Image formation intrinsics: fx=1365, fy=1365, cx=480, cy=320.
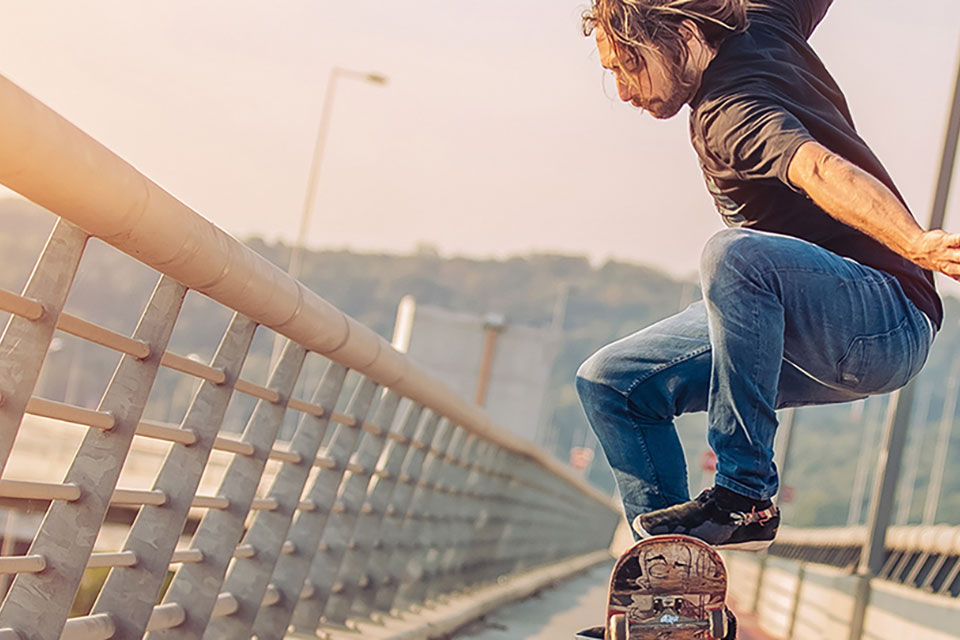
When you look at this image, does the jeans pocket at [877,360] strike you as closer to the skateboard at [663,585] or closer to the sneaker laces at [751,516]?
the sneaker laces at [751,516]

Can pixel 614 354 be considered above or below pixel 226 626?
above

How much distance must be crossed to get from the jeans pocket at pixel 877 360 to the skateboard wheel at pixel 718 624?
2.15 feet

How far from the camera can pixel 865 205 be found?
297cm

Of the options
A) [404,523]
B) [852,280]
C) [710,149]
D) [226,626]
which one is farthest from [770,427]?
[404,523]

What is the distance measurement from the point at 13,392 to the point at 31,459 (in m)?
48.2

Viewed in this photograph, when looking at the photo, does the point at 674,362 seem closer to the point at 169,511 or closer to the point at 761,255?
the point at 761,255

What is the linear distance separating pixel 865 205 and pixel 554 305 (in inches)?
5402

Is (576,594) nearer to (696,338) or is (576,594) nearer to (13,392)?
(696,338)

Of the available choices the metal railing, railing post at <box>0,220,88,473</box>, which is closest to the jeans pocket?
railing post at <box>0,220,88,473</box>

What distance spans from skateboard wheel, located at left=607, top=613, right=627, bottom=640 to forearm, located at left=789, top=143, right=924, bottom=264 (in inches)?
43.4

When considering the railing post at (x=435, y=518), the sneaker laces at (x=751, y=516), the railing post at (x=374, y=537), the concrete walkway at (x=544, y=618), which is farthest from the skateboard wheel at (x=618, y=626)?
the railing post at (x=435, y=518)

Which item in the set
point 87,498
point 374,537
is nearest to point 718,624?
point 87,498

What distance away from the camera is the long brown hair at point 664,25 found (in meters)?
3.46

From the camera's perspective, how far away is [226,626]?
4.84 m
